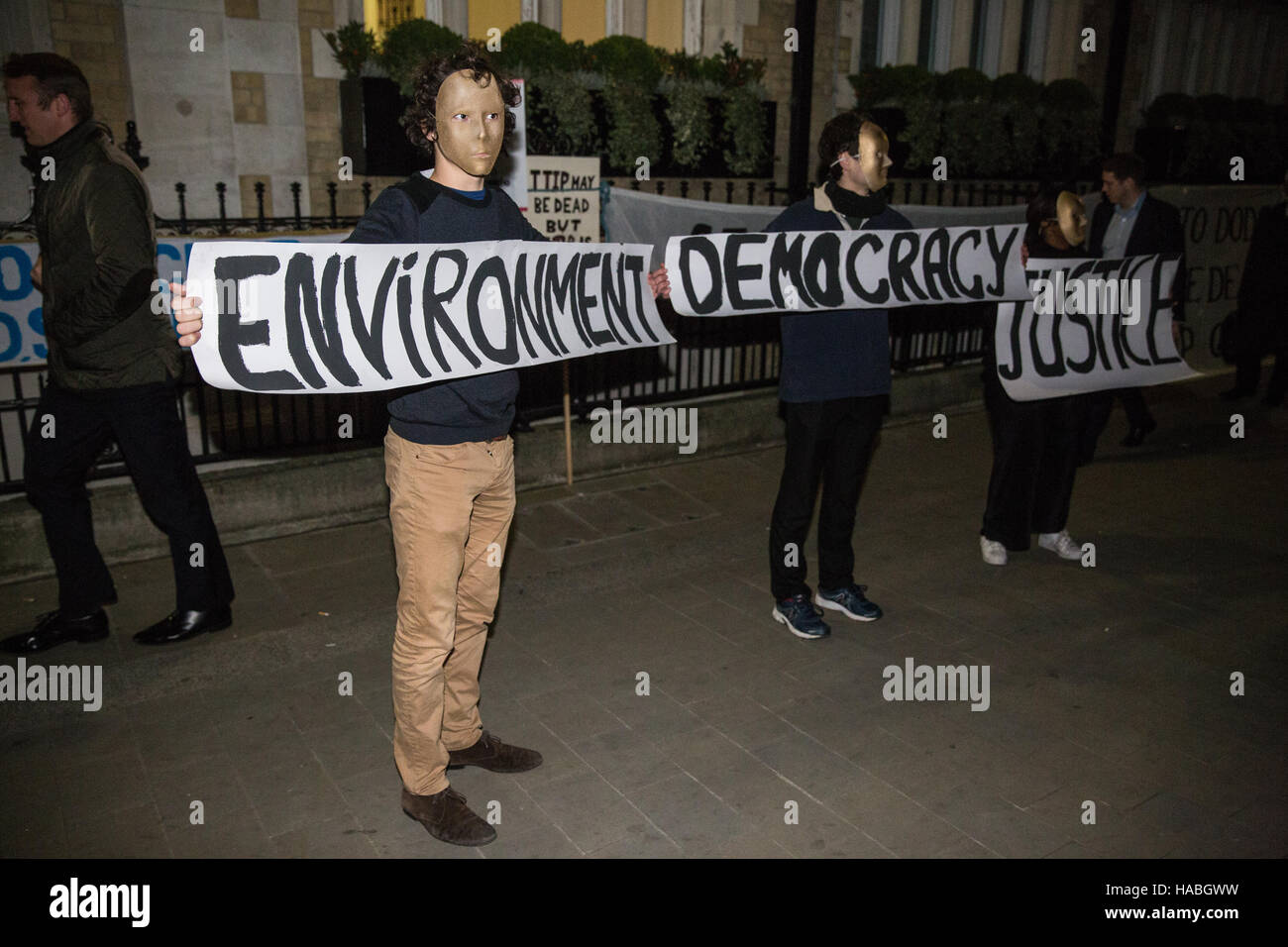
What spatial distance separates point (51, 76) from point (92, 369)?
121 centimetres

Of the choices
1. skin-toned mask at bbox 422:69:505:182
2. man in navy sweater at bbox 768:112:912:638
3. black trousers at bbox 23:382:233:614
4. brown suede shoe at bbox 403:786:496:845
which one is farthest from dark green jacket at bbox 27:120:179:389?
man in navy sweater at bbox 768:112:912:638

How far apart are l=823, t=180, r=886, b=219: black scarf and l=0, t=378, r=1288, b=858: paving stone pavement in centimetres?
207

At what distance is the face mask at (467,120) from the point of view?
302cm

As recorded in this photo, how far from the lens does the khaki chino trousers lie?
3.14 metres

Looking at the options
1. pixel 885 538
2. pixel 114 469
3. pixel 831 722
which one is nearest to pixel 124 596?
pixel 114 469

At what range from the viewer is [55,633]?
15.1ft

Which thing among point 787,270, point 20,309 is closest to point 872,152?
point 787,270

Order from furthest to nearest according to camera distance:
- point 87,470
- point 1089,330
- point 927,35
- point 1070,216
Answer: point 927,35 < point 1089,330 < point 1070,216 < point 87,470

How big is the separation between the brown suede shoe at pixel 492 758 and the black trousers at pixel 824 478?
1.74 m

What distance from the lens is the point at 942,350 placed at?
10234mm

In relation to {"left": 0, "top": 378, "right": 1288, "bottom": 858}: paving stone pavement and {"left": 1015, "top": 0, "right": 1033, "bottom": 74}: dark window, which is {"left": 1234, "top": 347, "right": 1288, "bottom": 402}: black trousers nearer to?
{"left": 0, "top": 378, "right": 1288, "bottom": 858}: paving stone pavement

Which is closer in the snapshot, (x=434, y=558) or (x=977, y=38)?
(x=434, y=558)

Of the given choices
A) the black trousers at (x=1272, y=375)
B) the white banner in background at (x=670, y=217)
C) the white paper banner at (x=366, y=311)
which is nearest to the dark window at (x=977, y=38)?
the black trousers at (x=1272, y=375)

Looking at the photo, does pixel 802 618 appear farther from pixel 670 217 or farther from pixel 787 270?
pixel 670 217
